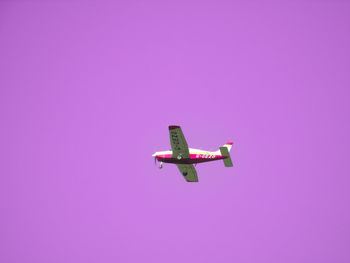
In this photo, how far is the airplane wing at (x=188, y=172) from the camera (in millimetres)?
51625

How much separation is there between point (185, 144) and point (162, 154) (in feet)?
13.0

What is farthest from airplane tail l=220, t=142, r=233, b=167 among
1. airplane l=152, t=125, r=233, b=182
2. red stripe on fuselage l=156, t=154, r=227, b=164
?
red stripe on fuselage l=156, t=154, r=227, b=164

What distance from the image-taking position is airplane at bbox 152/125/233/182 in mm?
47094

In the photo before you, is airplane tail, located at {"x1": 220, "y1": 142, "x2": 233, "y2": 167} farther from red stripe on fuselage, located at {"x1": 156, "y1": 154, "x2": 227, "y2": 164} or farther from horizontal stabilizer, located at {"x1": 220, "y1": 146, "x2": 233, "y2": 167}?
red stripe on fuselage, located at {"x1": 156, "y1": 154, "x2": 227, "y2": 164}

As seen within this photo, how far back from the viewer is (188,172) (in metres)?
52.1

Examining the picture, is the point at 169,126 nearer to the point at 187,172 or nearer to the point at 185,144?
the point at 185,144

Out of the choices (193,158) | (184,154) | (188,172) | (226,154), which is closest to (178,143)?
(184,154)

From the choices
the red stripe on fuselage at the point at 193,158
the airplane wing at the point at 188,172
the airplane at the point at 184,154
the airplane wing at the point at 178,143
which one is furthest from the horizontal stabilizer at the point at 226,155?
the airplane wing at the point at 188,172

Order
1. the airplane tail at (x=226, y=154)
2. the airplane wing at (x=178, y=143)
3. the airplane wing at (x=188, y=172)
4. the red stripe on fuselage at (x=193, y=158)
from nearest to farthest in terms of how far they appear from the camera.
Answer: the airplane wing at (x=178, y=143) → the airplane tail at (x=226, y=154) → the red stripe on fuselage at (x=193, y=158) → the airplane wing at (x=188, y=172)

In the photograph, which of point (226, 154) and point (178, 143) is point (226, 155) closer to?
point (226, 154)

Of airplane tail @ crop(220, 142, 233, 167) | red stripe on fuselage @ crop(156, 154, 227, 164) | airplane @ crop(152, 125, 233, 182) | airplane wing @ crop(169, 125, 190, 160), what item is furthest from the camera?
red stripe on fuselage @ crop(156, 154, 227, 164)

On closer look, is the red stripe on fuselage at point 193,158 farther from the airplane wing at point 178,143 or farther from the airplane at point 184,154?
the airplane wing at point 178,143

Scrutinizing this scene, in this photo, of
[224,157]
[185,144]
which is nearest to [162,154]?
[185,144]

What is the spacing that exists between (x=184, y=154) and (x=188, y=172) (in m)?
4.22
